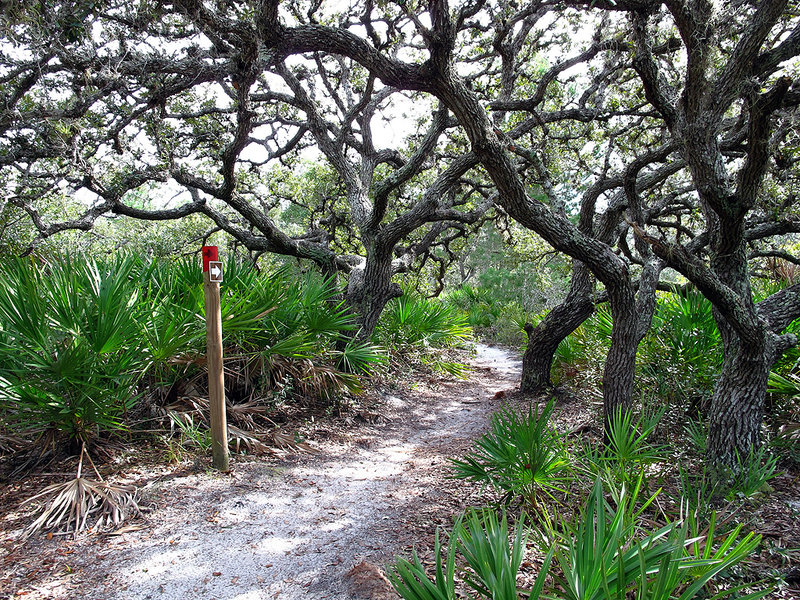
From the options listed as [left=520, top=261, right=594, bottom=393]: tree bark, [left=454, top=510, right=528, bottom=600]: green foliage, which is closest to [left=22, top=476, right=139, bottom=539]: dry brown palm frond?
[left=454, top=510, right=528, bottom=600]: green foliage

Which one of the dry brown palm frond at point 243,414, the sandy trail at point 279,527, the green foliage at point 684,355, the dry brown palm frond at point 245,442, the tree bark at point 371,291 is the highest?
Answer: the tree bark at point 371,291

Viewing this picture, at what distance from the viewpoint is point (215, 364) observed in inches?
173

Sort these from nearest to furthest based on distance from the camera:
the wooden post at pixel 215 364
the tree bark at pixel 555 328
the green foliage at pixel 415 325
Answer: the wooden post at pixel 215 364 → the tree bark at pixel 555 328 → the green foliage at pixel 415 325

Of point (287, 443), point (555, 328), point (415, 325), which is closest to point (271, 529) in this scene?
point (287, 443)

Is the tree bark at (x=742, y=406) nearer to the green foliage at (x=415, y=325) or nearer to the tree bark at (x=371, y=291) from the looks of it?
the tree bark at (x=371, y=291)

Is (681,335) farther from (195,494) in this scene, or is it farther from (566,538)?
(195,494)

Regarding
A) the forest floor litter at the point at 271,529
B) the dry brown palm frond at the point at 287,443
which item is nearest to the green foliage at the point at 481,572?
the forest floor litter at the point at 271,529

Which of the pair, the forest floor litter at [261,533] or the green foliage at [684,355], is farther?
the green foliage at [684,355]

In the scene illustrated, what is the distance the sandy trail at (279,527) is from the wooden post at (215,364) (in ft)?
0.73

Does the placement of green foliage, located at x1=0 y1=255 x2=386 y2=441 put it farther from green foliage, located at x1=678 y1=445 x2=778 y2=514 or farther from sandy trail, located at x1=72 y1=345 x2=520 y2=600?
green foliage, located at x1=678 y1=445 x2=778 y2=514

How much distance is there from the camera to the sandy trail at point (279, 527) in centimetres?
279

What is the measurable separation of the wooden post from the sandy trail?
22 cm

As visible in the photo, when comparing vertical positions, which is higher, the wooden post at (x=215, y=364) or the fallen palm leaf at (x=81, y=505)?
the wooden post at (x=215, y=364)

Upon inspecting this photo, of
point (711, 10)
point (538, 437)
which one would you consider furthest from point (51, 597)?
point (711, 10)
